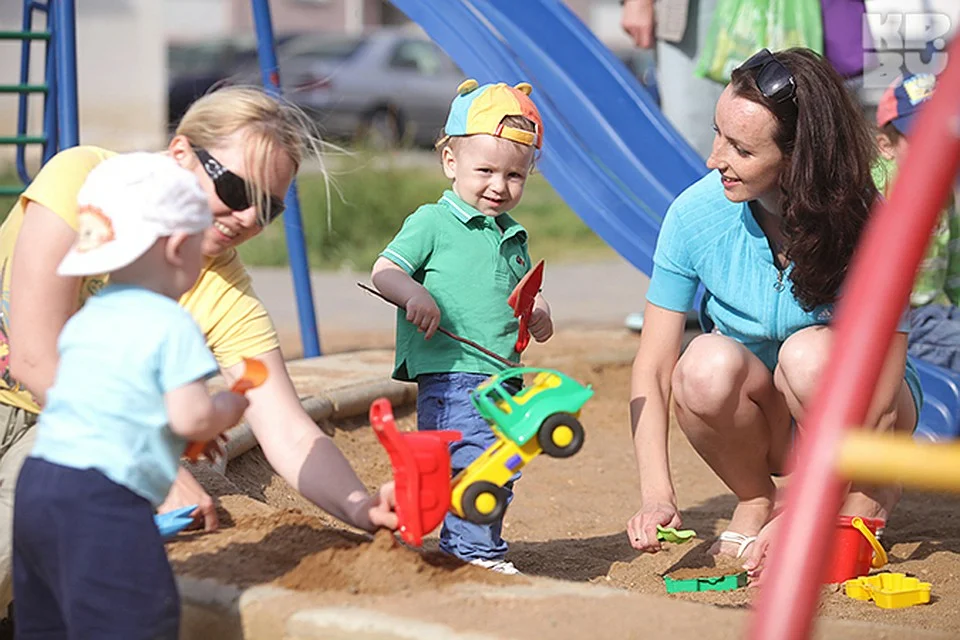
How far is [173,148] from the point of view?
236 centimetres

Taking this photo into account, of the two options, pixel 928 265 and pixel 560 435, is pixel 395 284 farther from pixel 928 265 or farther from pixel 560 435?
pixel 928 265

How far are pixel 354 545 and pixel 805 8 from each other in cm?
327

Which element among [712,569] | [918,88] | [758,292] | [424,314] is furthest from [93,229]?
[918,88]

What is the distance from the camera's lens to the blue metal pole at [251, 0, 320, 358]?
185 inches

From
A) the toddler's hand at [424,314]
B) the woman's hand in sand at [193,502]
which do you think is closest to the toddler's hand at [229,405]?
the woman's hand in sand at [193,502]

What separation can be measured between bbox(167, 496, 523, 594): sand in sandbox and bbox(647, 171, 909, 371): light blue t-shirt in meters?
0.96

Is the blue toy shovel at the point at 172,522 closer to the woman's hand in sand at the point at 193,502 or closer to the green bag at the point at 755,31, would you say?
the woman's hand in sand at the point at 193,502

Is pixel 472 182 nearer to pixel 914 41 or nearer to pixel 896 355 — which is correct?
pixel 896 355

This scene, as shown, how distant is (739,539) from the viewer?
10.4 ft

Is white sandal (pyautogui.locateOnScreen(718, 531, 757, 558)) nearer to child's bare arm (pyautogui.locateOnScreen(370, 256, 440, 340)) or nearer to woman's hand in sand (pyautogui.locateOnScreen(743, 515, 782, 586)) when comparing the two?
woman's hand in sand (pyautogui.locateOnScreen(743, 515, 782, 586))

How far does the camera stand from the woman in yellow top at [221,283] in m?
2.32

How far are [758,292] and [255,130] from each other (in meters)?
1.20

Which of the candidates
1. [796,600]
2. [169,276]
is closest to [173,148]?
[169,276]

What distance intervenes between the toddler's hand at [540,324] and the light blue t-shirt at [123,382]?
1192mm
